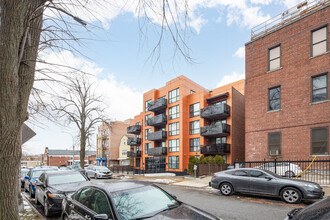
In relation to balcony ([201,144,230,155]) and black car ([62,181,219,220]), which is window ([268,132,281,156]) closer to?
balcony ([201,144,230,155])

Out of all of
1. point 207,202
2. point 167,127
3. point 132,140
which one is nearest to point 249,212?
point 207,202

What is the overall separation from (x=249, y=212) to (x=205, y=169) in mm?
13210

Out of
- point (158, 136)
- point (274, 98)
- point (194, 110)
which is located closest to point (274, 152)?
point (274, 98)

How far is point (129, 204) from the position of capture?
12.6 feet

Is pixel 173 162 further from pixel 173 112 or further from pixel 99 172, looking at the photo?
pixel 99 172

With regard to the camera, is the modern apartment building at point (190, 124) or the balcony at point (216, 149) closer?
the balcony at point (216, 149)

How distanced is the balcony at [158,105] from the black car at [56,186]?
24.5 meters

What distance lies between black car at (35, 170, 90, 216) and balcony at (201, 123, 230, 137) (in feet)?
62.1

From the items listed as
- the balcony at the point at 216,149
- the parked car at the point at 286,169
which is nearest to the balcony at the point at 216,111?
the balcony at the point at 216,149

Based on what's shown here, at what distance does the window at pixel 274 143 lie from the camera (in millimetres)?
17156

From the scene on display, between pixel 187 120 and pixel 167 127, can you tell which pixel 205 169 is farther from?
pixel 167 127

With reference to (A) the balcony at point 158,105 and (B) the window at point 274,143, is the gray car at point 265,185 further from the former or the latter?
(A) the balcony at point 158,105

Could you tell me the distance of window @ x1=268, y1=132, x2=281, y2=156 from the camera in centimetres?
1716

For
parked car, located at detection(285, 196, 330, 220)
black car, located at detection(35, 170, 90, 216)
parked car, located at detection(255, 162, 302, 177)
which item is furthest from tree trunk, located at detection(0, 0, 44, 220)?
parked car, located at detection(255, 162, 302, 177)
